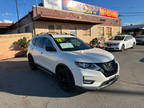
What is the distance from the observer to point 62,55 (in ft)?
10.1

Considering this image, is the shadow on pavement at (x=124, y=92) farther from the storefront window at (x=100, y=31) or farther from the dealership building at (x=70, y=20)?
the storefront window at (x=100, y=31)

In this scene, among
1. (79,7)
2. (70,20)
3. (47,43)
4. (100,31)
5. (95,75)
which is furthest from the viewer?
(100,31)

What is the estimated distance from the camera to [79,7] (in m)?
12.9

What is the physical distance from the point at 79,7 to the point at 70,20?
12.6 ft

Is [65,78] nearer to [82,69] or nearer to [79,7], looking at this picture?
[82,69]

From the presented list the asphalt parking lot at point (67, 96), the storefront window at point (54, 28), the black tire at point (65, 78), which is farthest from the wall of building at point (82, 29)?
the black tire at point (65, 78)

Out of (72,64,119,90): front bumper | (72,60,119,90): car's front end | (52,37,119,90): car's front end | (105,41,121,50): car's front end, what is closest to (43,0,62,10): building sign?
(105,41,121,50): car's front end

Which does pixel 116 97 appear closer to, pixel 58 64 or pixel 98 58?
pixel 98 58

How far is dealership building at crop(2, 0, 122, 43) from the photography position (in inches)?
381

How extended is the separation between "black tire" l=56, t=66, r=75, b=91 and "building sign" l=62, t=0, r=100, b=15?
1034 cm

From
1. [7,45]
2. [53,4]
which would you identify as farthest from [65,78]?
[53,4]

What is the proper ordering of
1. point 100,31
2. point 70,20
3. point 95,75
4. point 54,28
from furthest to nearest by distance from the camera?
point 100,31 → point 54,28 → point 70,20 → point 95,75

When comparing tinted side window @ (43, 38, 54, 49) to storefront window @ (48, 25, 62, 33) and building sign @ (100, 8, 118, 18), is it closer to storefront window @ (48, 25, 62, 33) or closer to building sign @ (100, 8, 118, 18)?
storefront window @ (48, 25, 62, 33)

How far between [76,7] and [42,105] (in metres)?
12.4
